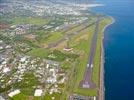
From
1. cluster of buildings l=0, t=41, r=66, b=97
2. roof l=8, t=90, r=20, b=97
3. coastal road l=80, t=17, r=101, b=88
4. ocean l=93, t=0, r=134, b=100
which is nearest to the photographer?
roof l=8, t=90, r=20, b=97

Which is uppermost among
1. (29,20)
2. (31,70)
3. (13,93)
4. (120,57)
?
(29,20)

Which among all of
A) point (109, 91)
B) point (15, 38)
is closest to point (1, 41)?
point (15, 38)

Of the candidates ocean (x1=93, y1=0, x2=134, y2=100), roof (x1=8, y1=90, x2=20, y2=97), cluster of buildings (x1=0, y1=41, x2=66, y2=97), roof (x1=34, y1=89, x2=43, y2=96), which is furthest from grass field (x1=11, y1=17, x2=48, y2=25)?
roof (x1=8, y1=90, x2=20, y2=97)

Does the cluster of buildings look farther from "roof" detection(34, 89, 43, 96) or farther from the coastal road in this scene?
the coastal road

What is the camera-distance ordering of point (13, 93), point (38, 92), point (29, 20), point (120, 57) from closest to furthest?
point (13, 93), point (38, 92), point (120, 57), point (29, 20)

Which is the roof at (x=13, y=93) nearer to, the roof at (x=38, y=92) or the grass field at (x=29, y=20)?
the roof at (x=38, y=92)

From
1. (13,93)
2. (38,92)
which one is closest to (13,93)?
(13,93)

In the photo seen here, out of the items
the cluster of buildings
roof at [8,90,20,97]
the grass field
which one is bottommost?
roof at [8,90,20,97]

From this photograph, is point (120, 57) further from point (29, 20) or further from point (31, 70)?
point (29, 20)

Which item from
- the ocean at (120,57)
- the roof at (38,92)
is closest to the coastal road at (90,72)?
the ocean at (120,57)
